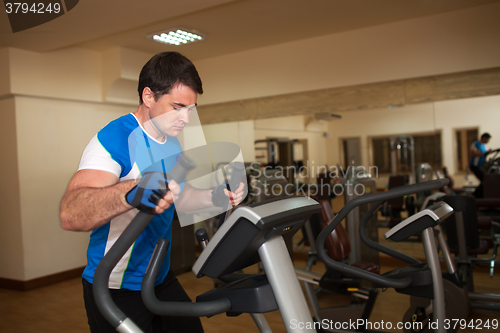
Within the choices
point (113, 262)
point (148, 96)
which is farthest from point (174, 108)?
point (113, 262)

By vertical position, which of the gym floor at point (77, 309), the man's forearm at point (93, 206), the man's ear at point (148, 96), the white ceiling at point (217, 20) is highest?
the white ceiling at point (217, 20)

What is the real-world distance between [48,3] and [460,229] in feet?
12.0

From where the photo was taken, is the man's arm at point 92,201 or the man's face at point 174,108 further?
the man's face at point 174,108

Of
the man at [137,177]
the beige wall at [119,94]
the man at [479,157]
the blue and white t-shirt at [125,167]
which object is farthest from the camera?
the man at [479,157]

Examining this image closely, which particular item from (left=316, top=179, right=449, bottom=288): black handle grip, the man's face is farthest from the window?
the man's face

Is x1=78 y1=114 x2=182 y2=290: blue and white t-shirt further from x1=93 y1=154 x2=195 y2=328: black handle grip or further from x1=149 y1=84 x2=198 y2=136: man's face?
x1=93 y1=154 x2=195 y2=328: black handle grip

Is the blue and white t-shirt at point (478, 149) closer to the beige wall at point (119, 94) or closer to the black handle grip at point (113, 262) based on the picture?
the beige wall at point (119, 94)

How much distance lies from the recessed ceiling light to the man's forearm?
367 cm

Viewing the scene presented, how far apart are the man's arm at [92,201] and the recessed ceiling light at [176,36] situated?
360 cm

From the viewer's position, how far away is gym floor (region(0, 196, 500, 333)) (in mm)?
3061

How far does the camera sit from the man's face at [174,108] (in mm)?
1142

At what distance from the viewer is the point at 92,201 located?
93 centimetres

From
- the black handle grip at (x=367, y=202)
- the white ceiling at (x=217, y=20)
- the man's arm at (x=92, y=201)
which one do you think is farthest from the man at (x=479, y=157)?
the man's arm at (x=92, y=201)

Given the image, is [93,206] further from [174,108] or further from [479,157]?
[479,157]
